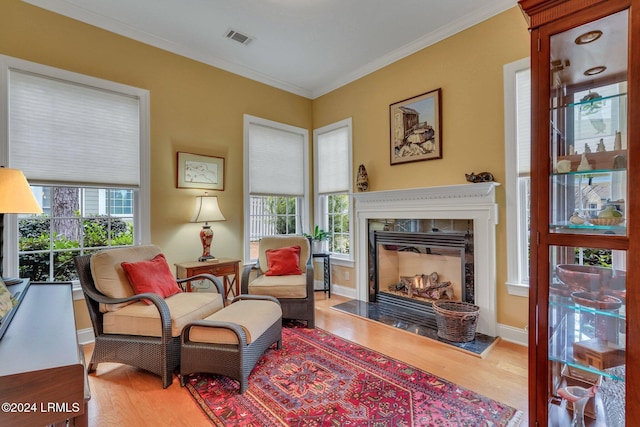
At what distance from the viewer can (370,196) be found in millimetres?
3971

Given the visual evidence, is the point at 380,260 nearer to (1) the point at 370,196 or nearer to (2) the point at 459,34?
(1) the point at 370,196

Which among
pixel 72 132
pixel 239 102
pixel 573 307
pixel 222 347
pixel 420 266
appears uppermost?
pixel 239 102

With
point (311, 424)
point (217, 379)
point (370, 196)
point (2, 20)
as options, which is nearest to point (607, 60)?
point (311, 424)

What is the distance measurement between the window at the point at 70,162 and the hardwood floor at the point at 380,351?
1017mm

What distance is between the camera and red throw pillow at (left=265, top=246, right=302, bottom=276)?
3.56 m

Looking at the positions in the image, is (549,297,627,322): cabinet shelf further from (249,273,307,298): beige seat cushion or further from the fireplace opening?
(249,273,307,298): beige seat cushion

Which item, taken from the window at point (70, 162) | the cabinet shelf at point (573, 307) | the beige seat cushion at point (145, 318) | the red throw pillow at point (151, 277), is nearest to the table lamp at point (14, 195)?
the red throw pillow at point (151, 277)

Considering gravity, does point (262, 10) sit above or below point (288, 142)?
above

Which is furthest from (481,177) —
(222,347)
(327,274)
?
(222,347)

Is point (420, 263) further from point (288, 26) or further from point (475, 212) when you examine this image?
point (288, 26)

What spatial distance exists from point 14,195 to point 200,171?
2054 millimetres

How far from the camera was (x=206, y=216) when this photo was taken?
3.57 meters

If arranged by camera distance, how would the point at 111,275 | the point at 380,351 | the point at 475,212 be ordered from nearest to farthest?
the point at 111,275 < the point at 380,351 < the point at 475,212

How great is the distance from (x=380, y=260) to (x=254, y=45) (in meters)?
3.06
